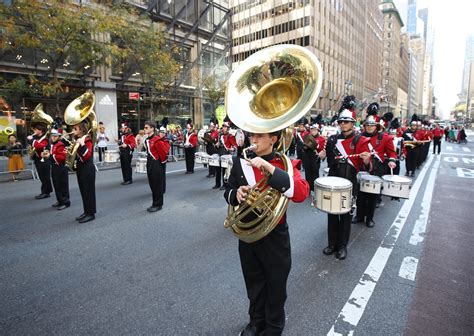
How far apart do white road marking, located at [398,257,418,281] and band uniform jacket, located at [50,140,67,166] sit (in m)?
6.87

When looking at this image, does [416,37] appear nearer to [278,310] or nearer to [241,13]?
[241,13]

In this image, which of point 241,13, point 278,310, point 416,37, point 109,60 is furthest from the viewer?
point 416,37

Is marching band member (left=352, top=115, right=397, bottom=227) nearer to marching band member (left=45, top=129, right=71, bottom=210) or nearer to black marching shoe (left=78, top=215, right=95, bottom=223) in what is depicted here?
black marching shoe (left=78, top=215, right=95, bottom=223)

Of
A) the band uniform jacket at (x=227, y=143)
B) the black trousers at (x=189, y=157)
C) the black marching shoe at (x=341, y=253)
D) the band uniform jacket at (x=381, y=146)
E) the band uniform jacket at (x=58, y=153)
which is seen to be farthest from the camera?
the black trousers at (x=189, y=157)

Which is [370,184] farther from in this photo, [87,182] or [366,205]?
[87,182]

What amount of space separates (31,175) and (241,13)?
5340 centimetres

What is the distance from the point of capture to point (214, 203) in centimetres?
739

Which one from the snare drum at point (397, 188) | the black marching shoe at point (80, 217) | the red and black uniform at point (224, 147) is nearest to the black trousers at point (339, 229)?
the snare drum at point (397, 188)

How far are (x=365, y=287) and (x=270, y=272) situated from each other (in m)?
1.67

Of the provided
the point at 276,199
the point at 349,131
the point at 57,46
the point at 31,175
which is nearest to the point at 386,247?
the point at 349,131

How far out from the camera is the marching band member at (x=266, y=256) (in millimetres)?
2408

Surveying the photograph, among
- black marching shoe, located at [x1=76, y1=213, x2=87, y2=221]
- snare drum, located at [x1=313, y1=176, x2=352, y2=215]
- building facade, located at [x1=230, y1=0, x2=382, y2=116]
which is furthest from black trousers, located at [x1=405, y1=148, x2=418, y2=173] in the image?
building facade, located at [x1=230, y1=0, x2=382, y2=116]

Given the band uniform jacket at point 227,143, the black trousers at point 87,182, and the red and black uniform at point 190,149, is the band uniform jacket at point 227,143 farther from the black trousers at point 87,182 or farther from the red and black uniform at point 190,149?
the black trousers at point 87,182

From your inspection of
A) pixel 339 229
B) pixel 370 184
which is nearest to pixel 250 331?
pixel 339 229
